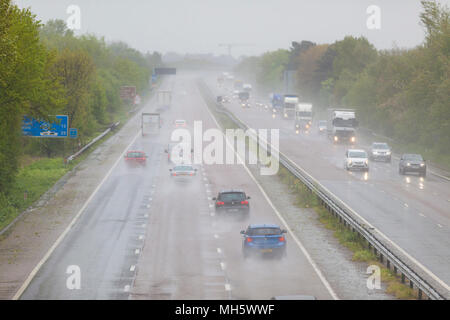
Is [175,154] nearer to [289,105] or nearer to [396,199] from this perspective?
[396,199]

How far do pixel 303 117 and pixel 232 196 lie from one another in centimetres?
7181

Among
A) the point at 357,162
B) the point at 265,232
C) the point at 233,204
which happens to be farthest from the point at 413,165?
the point at 265,232

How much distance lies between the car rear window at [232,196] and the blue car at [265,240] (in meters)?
10.6

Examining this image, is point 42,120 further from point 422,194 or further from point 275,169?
point 422,194

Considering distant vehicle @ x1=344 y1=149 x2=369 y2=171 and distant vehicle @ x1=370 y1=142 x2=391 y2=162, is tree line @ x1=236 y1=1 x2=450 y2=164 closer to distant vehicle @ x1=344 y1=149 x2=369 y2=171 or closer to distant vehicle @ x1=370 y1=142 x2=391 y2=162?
distant vehicle @ x1=370 y1=142 x2=391 y2=162

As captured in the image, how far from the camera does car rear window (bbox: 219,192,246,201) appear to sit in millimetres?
41531

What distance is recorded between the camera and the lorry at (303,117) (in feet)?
365

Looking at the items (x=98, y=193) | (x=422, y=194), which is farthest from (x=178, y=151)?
(x=422, y=194)

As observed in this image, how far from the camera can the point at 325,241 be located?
36.7 meters

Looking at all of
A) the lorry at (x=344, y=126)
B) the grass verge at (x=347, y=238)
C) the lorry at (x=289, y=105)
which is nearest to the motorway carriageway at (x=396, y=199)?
the grass verge at (x=347, y=238)

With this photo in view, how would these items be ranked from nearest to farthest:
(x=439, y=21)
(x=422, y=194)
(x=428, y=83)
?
(x=422, y=194) → (x=428, y=83) → (x=439, y=21)

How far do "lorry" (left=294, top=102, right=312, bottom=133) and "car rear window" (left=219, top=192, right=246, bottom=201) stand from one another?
7001cm

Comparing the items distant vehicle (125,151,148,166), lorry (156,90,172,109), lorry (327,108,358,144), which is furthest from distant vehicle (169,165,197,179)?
lorry (156,90,172,109)
